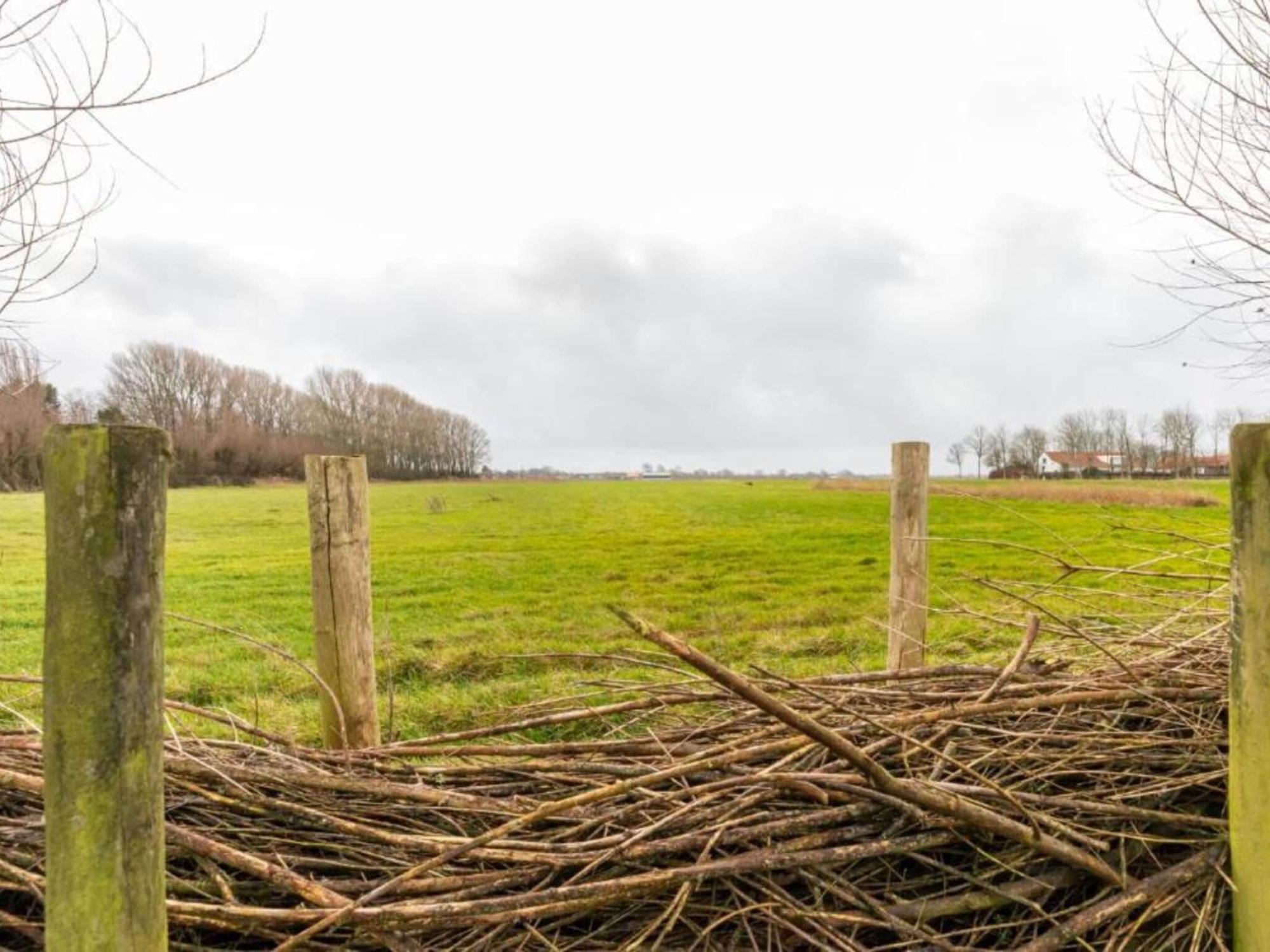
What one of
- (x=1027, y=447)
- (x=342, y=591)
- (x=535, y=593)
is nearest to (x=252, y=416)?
(x=535, y=593)

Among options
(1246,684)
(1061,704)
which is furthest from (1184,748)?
(1246,684)

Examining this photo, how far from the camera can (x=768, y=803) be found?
1.70m

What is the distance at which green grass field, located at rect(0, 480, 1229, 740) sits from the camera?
630 cm

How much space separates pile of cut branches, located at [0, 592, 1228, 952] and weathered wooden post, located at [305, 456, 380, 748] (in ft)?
2.49

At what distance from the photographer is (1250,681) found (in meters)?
1.51

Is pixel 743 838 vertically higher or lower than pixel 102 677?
lower

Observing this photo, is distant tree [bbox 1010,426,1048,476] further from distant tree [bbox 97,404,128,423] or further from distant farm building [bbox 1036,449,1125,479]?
distant tree [bbox 97,404,128,423]

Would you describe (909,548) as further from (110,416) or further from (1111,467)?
(1111,467)

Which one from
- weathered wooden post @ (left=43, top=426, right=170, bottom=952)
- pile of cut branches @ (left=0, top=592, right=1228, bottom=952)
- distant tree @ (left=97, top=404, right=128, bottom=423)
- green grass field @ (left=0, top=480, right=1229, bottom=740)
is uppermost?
distant tree @ (left=97, top=404, right=128, bottom=423)

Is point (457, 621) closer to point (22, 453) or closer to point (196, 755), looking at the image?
point (22, 453)

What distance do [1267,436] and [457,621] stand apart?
31.9ft

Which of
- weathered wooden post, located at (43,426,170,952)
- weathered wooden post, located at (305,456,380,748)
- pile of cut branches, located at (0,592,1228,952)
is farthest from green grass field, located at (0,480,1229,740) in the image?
weathered wooden post, located at (43,426,170,952)

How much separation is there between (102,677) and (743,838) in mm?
1347

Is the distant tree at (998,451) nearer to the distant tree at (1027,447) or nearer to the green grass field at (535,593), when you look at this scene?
the distant tree at (1027,447)
